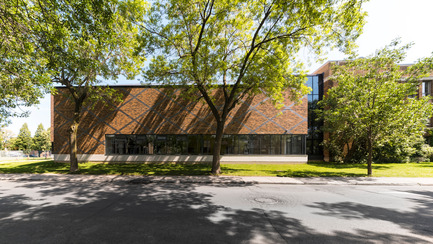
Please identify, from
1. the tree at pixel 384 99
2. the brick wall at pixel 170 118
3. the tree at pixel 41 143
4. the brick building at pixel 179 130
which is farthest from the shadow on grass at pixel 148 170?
the tree at pixel 41 143

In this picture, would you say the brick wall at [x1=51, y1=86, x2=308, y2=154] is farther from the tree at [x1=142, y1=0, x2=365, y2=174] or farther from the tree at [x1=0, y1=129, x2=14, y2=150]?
the tree at [x1=0, y1=129, x2=14, y2=150]

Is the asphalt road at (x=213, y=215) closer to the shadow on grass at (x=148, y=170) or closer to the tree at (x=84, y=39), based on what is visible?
the shadow on grass at (x=148, y=170)

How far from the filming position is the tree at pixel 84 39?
6004 mm

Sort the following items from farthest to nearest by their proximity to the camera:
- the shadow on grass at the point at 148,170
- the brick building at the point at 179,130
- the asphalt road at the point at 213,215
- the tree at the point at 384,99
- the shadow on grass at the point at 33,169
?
the brick building at the point at 179,130 → the shadow on grass at the point at 33,169 → the shadow on grass at the point at 148,170 → the tree at the point at 384,99 → the asphalt road at the point at 213,215

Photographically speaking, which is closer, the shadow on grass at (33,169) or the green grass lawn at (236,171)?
the green grass lawn at (236,171)

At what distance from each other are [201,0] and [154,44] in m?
3.74

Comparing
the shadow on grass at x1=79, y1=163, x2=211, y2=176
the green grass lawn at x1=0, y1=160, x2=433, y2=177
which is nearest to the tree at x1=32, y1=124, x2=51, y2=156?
the green grass lawn at x1=0, y1=160, x2=433, y2=177

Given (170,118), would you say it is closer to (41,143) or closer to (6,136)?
(41,143)

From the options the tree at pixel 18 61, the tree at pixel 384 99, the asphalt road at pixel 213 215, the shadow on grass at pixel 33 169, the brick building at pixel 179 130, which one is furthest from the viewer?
the brick building at pixel 179 130

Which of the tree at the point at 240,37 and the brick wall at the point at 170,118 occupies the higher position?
the tree at the point at 240,37

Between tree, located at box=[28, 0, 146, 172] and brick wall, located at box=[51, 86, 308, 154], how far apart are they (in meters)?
2.03

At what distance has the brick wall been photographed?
16594 mm

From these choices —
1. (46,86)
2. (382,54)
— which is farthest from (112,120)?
(382,54)

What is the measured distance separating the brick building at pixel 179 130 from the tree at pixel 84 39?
99.5 inches
